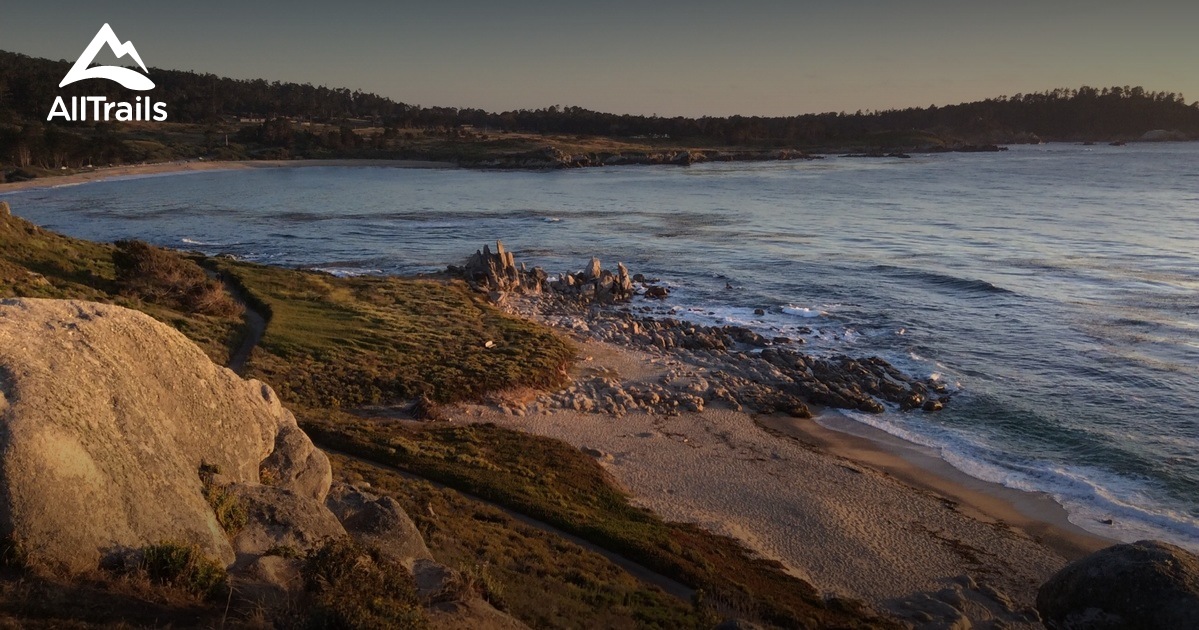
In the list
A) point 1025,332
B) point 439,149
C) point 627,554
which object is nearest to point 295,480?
point 627,554

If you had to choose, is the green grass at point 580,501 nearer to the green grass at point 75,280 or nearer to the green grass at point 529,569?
the green grass at point 529,569

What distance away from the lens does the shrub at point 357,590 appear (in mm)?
7809

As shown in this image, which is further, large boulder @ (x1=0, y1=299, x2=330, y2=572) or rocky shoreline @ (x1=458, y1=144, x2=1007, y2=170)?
rocky shoreline @ (x1=458, y1=144, x2=1007, y2=170)

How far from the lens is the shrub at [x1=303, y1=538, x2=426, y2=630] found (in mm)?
7809

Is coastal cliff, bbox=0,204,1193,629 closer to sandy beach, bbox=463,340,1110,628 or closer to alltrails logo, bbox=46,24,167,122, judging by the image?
sandy beach, bbox=463,340,1110,628

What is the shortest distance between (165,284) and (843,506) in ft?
84.9

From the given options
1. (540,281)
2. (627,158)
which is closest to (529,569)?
(540,281)

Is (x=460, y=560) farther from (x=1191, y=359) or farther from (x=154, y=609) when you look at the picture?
(x=1191, y=359)

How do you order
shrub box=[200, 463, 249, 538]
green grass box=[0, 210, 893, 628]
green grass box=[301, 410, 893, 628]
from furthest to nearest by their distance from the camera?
green grass box=[301, 410, 893, 628] → green grass box=[0, 210, 893, 628] → shrub box=[200, 463, 249, 538]

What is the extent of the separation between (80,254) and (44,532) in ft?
96.1

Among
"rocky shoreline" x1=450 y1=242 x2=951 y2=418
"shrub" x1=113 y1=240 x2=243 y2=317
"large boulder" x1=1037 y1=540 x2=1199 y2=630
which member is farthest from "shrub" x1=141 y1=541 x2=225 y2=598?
"shrub" x1=113 y1=240 x2=243 y2=317

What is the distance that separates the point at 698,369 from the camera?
3170cm

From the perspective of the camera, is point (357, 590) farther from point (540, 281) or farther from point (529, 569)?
point (540, 281)

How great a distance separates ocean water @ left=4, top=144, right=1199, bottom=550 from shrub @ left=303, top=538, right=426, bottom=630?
18.3 m
